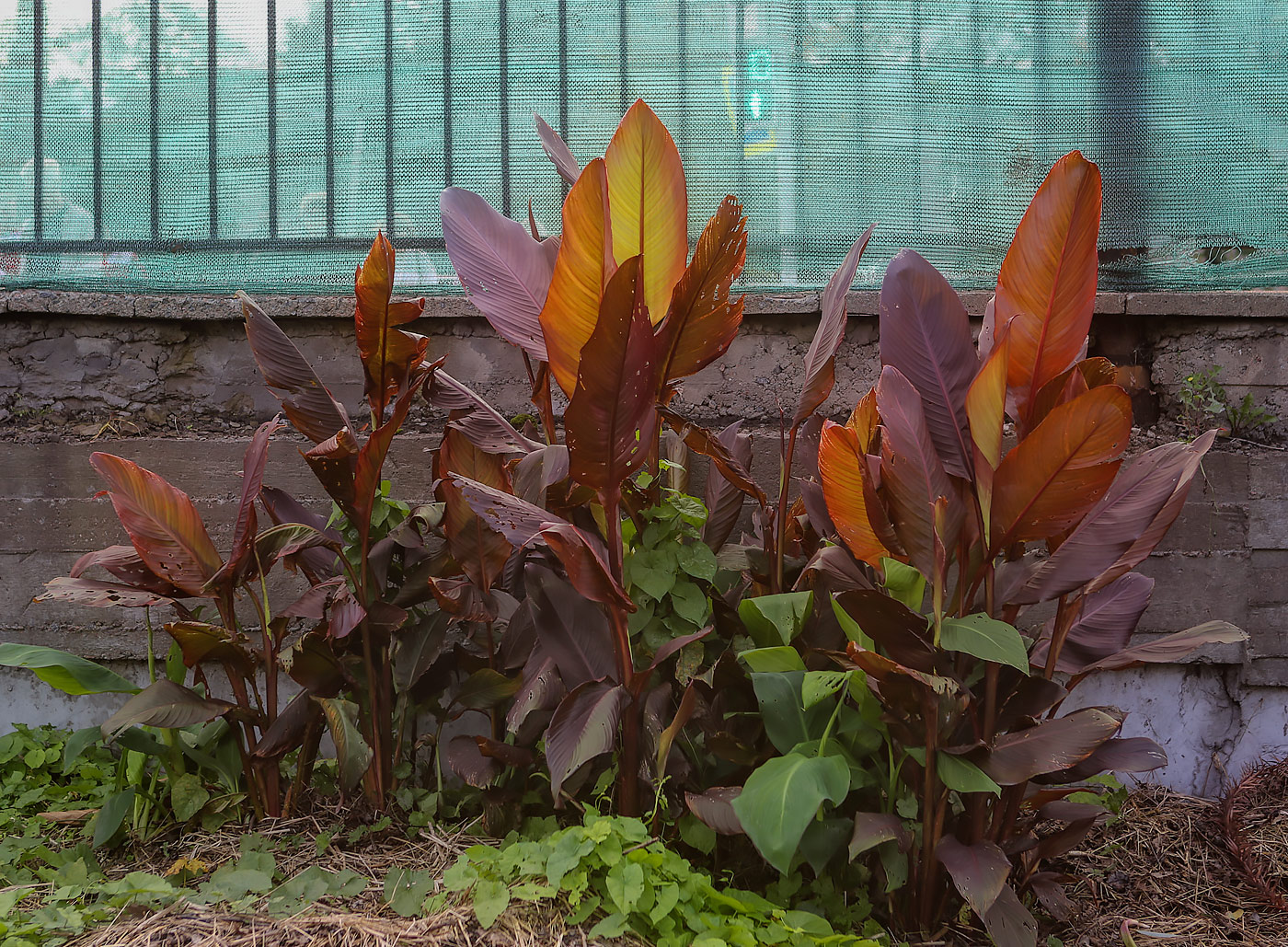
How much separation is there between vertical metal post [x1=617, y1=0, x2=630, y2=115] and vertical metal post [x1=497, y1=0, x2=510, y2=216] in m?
0.33

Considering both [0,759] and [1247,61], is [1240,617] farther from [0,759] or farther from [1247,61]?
[0,759]

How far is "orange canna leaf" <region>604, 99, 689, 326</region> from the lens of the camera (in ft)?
4.74

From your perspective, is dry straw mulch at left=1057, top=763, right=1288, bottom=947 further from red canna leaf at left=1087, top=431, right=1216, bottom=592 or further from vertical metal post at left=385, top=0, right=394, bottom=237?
vertical metal post at left=385, top=0, right=394, bottom=237

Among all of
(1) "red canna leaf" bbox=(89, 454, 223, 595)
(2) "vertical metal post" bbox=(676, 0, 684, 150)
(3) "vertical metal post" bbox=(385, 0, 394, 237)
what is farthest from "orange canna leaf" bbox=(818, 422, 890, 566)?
(3) "vertical metal post" bbox=(385, 0, 394, 237)

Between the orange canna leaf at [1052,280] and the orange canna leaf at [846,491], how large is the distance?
323 millimetres

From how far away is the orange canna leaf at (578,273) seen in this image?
138 cm


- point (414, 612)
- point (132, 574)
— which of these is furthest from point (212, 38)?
point (414, 612)

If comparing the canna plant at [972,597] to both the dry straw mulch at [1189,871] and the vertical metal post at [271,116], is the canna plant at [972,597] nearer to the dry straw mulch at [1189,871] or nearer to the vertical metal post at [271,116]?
the dry straw mulch at [1189,871]

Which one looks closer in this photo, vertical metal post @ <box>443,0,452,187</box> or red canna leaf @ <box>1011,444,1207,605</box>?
red canna leaf @ <box>1011,444,1207,605</box>

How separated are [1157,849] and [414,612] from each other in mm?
1852

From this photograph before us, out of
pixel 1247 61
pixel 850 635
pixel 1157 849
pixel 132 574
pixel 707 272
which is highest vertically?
pixel 1247 61

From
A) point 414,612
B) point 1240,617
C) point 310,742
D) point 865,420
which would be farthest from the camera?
point 1240,617

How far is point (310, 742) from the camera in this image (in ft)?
6.05

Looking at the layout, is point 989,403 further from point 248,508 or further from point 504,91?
→ point 504,91
